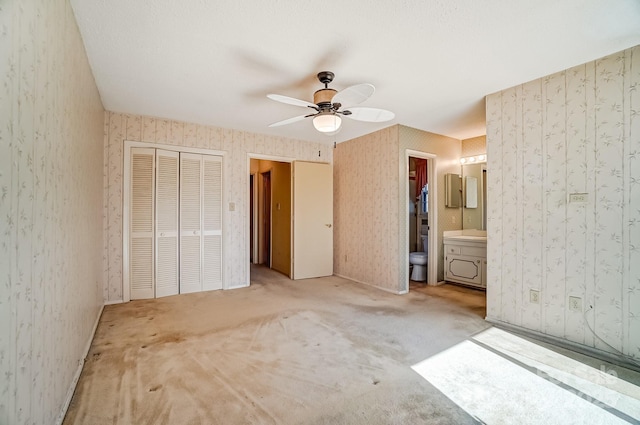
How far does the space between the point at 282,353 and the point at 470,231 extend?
12.7ft

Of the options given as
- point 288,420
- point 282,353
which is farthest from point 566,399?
point 282,353

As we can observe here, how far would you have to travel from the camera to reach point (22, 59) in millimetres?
1037

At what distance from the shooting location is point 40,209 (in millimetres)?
1228

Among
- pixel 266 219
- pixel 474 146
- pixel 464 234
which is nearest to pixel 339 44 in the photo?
pixel 474 146

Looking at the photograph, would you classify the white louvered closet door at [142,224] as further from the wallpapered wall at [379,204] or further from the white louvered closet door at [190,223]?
the wallpapered wall at [379,204]

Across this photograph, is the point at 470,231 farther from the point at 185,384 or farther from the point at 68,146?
the point at 68,146

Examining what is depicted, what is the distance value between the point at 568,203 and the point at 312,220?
10.9 feet

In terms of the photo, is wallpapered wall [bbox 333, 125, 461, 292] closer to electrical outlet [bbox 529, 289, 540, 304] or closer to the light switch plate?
electrical outlet [bbox 529, 289, 540, 304]

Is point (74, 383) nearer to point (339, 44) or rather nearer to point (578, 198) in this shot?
point (339, 44)

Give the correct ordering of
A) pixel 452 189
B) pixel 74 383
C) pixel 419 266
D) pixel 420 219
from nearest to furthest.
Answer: pixel 74 383
pixel 452 189
pixel 419 266
pixel 420 219

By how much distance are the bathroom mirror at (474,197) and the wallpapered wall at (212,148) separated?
2431 mm

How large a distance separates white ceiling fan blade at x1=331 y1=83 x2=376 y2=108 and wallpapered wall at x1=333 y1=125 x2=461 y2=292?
1924mm

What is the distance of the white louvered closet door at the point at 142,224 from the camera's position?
11.8 ft

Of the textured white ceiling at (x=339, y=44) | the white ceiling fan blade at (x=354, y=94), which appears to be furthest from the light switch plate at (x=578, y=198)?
the white ceiling fan blade at (x=354, y=94)
